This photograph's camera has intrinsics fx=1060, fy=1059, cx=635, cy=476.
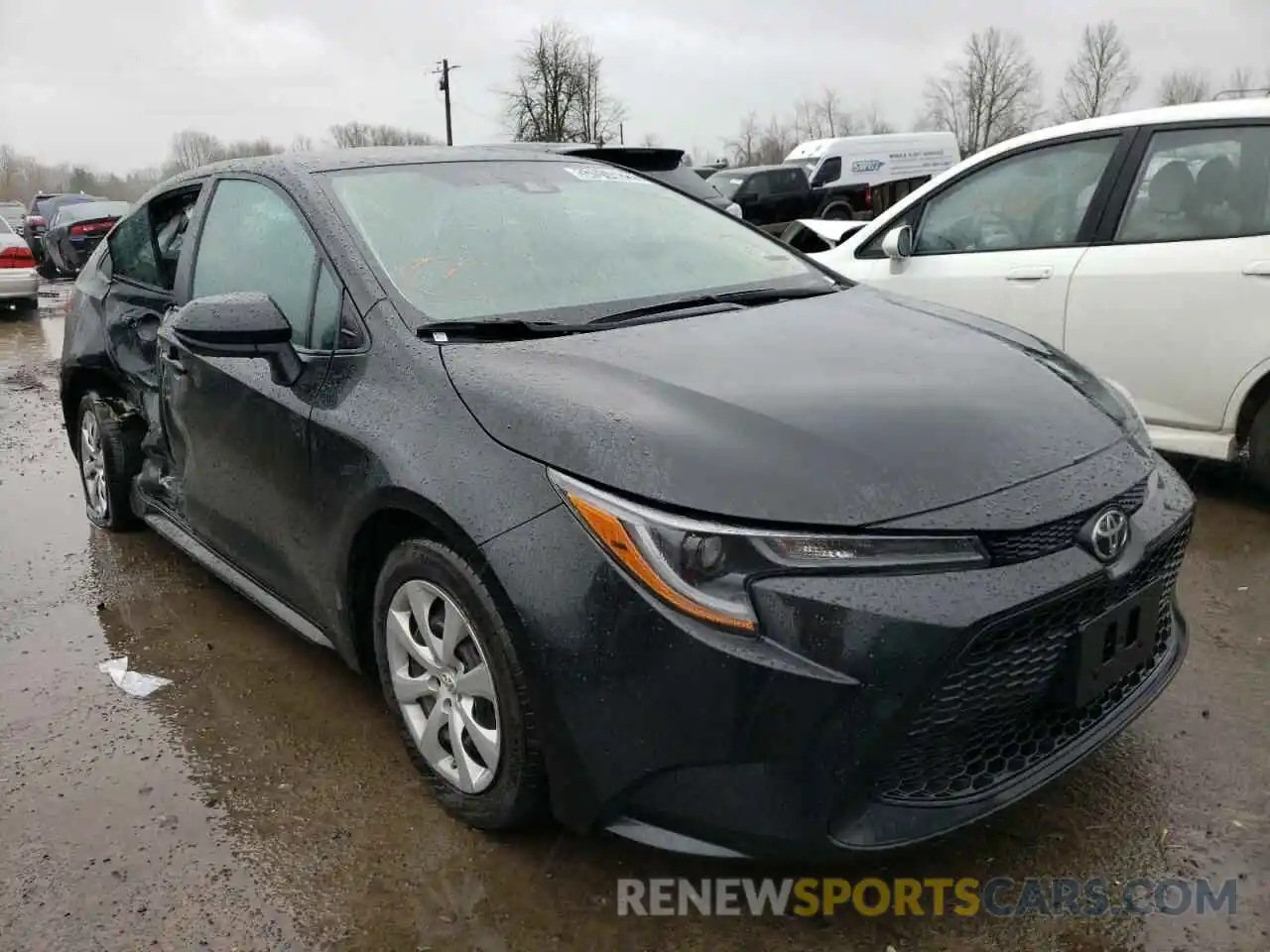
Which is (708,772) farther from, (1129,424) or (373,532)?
(1129,424)

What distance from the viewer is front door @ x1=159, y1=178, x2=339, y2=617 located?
2811mm

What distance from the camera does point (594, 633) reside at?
1.96 m

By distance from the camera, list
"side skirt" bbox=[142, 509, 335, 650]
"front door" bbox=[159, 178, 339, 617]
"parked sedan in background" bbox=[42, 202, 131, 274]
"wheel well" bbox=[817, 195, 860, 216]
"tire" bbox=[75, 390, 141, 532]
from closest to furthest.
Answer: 1. "front door" bbox=[159, 178, 339, 617]
2. "side skirt" bbox=[142, 509, 335, 650]
3. "tire" bbox=[75, 390, 141, 532]
4. "parked sedan in background" bbox=[42, 202, 131, 274]
5. "wheel well" bbox=[817, 195, 860, 216]

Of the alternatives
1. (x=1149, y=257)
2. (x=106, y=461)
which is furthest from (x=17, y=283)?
(x=1149, y=257)

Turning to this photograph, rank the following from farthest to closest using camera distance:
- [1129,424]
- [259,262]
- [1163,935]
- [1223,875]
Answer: [259,262], [1129,424], [1223,875], [1163,935]

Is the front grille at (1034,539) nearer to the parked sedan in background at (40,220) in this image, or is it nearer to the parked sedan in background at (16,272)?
the parked sedan in background at (16,272)

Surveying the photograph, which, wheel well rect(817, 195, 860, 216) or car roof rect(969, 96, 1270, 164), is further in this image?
wheel well rect(817, 195, 860, 216)

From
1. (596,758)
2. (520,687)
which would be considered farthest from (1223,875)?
(520,687)

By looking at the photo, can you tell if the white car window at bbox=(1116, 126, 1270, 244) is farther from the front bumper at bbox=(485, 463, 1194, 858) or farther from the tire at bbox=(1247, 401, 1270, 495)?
the front bumper at bbox=(485, 463, 1194, 858)

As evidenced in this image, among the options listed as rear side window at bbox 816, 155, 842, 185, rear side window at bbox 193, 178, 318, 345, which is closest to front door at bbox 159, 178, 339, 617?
rear side window at bbox 193, 178, 318, 345

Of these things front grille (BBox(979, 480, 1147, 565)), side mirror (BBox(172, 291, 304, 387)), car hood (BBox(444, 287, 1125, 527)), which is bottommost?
front grille (BBox(979, 480, 1147, 565))

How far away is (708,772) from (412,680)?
897mm

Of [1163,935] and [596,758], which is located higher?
[596,758]

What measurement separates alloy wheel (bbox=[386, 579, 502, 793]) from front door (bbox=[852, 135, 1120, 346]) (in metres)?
3.25
